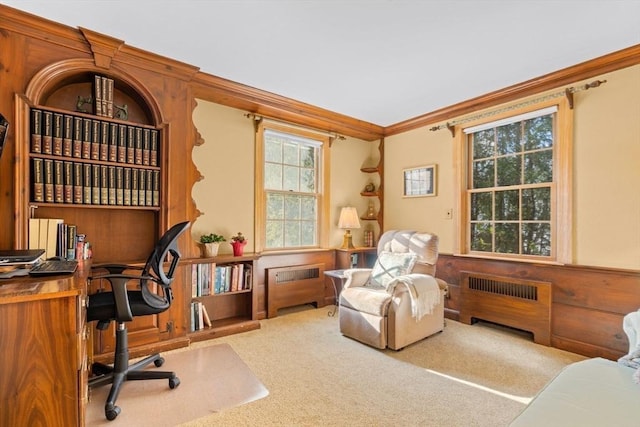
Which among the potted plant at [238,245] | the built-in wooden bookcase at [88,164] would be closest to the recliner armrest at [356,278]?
the potted plant at [238,245]

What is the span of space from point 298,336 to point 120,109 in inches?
102

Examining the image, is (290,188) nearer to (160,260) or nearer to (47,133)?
(160,260)

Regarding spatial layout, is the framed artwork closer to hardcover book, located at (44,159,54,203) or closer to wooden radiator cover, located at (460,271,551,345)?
wooden radiator cover, located at (460,271,551,345)

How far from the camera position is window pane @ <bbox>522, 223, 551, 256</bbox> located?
9.85 ft

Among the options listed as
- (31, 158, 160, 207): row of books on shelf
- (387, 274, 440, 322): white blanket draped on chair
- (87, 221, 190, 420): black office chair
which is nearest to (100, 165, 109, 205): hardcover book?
(31, 158, 160, 207): row of books on shelf

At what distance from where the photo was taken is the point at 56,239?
2.23m

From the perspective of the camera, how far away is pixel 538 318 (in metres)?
2.87

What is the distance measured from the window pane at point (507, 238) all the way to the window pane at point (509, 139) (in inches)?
31.2

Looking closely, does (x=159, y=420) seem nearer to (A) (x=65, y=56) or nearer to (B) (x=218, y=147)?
(B) (x=218, y=147)

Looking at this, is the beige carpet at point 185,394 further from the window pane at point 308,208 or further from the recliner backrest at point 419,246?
the window pane at point 308,208

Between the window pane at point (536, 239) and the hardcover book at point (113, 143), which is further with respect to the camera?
the window pane at point (536, 239)

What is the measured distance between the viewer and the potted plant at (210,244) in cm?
301

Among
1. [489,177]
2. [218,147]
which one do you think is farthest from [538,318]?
[218,147]

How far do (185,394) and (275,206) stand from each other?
2.22 meters
